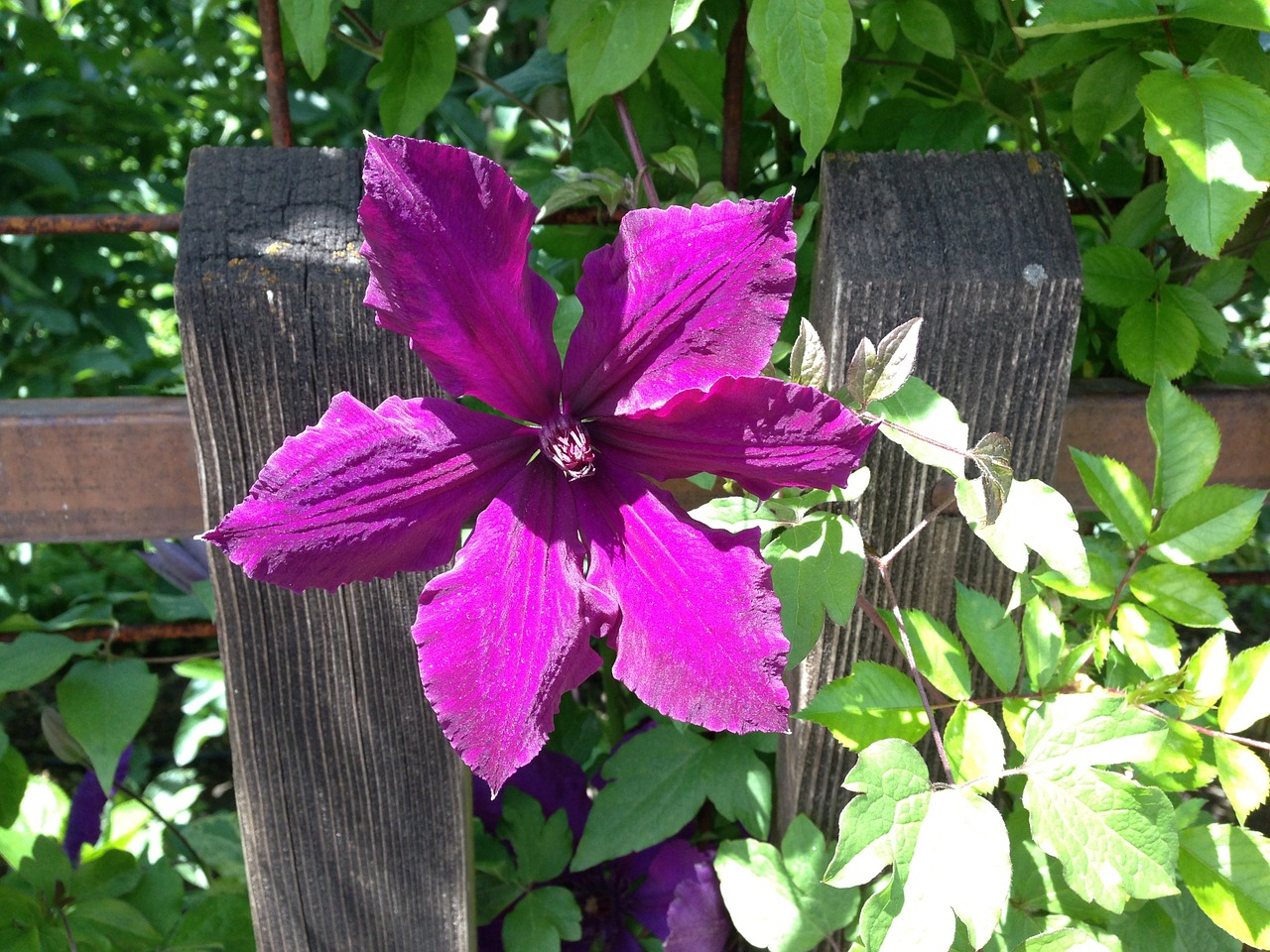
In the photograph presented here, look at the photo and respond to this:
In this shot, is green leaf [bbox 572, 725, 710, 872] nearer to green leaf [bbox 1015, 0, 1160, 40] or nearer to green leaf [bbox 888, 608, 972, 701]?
green leaf [bbox 888, 608, 972, 701]

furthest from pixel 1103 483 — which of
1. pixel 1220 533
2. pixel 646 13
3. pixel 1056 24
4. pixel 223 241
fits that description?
pixel 223 241

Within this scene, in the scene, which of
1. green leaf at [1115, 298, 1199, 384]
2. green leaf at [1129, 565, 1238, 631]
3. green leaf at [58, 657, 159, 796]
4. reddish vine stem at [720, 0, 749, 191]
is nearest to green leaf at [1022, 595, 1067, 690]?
green leaf at [1129, 565, 1238, 631]

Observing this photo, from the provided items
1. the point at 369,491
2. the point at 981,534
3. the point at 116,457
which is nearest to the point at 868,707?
the point at 981,534

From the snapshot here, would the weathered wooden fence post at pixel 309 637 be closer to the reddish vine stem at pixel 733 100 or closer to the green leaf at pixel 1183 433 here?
the reddish vine stem at pixel 733 100

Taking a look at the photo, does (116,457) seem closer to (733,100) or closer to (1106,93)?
(733,100)

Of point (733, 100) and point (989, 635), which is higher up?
point (733, 100)

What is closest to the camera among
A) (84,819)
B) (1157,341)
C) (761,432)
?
(761,432)
